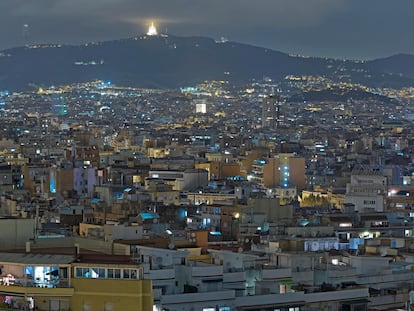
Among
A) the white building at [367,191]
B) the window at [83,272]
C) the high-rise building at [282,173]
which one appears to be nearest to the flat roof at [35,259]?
the window at [83,272]

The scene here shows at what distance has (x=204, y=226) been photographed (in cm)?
2927

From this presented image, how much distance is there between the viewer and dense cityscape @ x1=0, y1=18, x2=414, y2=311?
12281mm

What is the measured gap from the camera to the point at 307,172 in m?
57.0

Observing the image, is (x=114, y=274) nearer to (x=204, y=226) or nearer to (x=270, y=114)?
(x=204, y=226)

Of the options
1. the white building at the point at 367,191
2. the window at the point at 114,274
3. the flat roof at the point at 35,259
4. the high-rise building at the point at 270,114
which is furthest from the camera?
the high-rise building at the point at 270,114

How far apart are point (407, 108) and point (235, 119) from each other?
4108 cm

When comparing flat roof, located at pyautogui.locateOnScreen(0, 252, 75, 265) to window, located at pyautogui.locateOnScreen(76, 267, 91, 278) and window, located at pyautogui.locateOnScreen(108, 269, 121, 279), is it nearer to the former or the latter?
window, located at pyautogui.locateOnScreen(76, 267, 91, 278)

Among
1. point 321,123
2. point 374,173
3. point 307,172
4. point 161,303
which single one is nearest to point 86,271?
point 161,303

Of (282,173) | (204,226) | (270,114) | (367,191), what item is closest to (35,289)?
(204,226)

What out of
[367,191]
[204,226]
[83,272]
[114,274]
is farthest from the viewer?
[367,191]

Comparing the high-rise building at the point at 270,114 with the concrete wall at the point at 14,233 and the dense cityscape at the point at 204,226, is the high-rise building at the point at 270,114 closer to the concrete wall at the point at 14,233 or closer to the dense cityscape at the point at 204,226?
the dense cityscape at the point at 204,226

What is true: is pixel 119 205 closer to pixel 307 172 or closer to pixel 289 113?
pixel 307 172

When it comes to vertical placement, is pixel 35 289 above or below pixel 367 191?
above

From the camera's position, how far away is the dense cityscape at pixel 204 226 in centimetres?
1228
